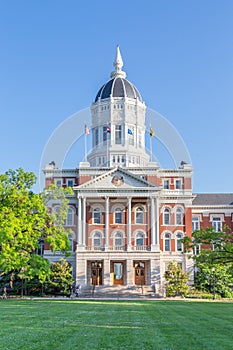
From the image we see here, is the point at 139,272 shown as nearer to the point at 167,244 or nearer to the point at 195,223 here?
the point at 167,244

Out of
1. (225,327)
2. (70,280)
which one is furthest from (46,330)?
(70,280)

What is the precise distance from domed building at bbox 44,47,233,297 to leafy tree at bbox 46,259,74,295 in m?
1.83

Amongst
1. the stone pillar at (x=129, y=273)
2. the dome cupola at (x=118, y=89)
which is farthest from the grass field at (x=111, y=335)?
the dome cupola at (x=118, y=89)

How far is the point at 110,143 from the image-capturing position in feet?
192

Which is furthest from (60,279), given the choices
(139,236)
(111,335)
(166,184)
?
(111,335)

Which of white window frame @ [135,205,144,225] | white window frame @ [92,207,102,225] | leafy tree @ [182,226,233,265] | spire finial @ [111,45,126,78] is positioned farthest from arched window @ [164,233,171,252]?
leafy tree @ [182,226,233,265]

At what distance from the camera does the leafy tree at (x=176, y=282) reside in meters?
46.0

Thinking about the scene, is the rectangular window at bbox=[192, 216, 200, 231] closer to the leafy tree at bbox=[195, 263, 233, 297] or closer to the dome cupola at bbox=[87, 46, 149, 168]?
the dome cupola at bbox=[87, 46, 149, 168]

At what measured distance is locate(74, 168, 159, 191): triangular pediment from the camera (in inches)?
2000

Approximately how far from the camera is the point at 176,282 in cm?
4656

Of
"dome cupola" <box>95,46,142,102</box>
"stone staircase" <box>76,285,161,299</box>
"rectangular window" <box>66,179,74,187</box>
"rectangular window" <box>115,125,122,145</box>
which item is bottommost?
"stone staircase" <box>76,285,161,299</box>

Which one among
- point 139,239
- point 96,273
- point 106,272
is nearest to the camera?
point 106,272

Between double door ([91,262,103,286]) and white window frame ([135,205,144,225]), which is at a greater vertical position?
white window frame ([135,205,144,225])

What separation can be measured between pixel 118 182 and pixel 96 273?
32.8 ft
